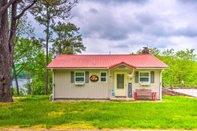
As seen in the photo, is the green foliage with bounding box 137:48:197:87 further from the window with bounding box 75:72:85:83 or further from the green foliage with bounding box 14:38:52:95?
the window with bounding box 75:72:85:83

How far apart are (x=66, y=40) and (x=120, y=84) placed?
44.4 ft

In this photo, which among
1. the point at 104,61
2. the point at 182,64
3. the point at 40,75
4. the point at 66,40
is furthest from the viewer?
the point at 182,64

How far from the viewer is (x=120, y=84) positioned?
13250 millimetres

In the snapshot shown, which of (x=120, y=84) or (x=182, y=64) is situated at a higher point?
(x=182, y=64)

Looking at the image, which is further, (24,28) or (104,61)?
(24,28)

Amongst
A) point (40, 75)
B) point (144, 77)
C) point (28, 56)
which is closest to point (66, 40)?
point (28, 56)

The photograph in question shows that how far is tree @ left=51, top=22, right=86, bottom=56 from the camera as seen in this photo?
23734 mm

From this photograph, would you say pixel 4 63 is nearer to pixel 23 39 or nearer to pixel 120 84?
pixel 120 84

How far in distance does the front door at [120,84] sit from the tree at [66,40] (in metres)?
11.6

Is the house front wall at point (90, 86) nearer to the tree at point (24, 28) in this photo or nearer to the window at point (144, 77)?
the window at point (144, 77)

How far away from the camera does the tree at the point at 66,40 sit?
2373cm

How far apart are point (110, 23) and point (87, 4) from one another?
4507mm

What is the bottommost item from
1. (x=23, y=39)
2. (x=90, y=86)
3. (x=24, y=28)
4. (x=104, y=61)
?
(x=90, y=86)

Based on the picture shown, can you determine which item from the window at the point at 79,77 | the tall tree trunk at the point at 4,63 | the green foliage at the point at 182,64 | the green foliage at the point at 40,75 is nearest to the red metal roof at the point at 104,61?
the window at the point at 79,77
